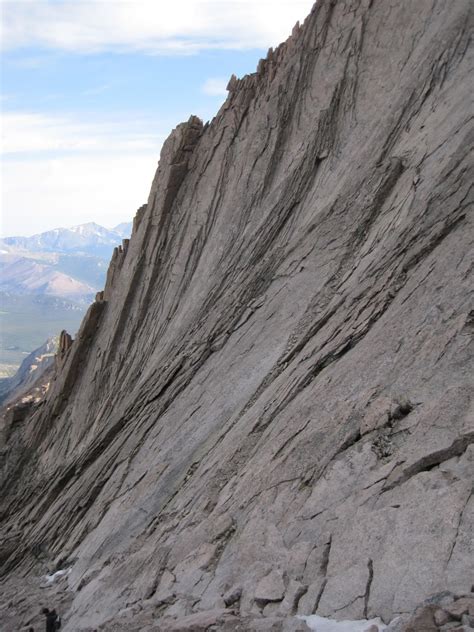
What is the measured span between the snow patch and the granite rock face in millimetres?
228

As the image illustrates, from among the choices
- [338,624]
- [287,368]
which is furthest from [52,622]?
[338,624]

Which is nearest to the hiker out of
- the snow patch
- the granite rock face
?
the granite rock face

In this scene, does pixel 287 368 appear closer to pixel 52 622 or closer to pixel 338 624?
pixel 52 622

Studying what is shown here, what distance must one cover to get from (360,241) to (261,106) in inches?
425

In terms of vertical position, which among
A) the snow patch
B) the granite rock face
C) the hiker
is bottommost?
the hiker

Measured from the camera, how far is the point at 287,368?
19891mm

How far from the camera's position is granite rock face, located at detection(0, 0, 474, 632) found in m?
12.4

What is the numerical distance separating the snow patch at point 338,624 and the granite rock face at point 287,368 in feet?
0.75

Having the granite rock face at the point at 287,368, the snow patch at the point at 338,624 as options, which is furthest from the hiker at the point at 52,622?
the snow patch at the point at 338,624

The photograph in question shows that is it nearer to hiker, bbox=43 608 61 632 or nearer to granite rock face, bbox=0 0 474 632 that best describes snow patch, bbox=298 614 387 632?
granite rock face, bbox=0 0 474 632

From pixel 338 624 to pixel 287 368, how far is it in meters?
9.81

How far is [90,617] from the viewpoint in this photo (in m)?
17.2

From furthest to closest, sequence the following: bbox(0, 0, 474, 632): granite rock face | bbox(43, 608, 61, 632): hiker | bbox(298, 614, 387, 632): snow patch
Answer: bbox(43, 608, 61, 632): hiker, bbox(0, 0, 474, 632): granite rock face, bbox(298, 614, 387, 632): snow patch

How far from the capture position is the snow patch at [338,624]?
10.2 meters
